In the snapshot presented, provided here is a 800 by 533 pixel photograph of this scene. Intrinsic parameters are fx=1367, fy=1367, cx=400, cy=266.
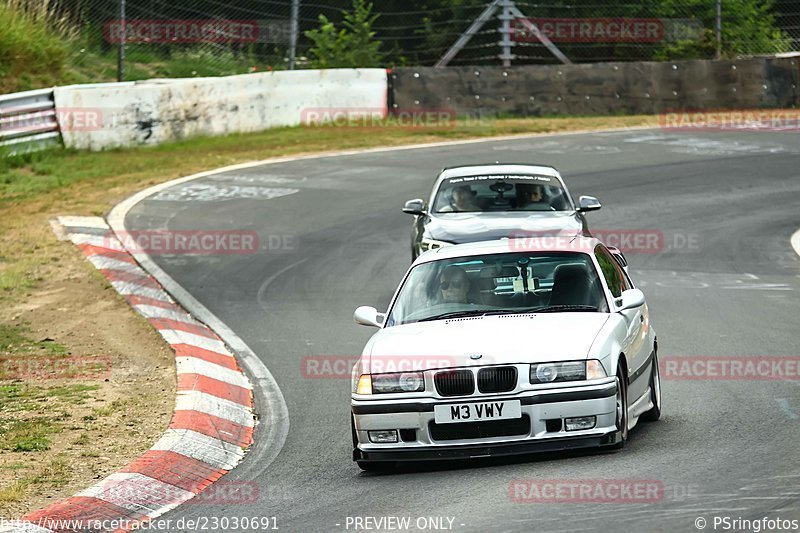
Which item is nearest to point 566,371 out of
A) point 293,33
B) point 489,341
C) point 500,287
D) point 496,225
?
point 489,341

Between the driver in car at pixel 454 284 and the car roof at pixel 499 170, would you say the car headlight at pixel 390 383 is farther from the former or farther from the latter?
the car roof at pixel 499 170

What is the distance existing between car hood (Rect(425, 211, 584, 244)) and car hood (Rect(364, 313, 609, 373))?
4738 mm

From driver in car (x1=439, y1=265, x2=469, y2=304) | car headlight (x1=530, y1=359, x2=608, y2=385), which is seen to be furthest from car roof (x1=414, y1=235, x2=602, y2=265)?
car headlight (x1=530, y1=359, x2=608, y2=385)

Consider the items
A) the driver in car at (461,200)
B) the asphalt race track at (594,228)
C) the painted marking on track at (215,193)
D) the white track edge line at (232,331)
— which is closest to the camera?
the asphalt race track at (594,228)

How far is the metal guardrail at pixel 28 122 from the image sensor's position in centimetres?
2269

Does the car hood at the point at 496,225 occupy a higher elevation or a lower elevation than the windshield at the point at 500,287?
lower

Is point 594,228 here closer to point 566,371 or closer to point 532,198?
point 532,198

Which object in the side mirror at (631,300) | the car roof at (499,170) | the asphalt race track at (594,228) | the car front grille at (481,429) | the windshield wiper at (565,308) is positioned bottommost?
the asphalt race track at (594,228)

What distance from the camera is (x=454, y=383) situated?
8188mm

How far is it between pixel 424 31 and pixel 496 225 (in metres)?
19.9

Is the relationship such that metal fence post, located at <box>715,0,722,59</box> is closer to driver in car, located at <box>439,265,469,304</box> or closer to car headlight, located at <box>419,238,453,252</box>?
car headlight, located at <box>419,238,453,252</box>

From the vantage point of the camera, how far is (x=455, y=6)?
32.8 m

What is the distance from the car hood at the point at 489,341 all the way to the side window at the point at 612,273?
0.64 m

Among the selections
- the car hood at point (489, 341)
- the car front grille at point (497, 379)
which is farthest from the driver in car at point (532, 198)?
the car front grille at point (497, 379)
